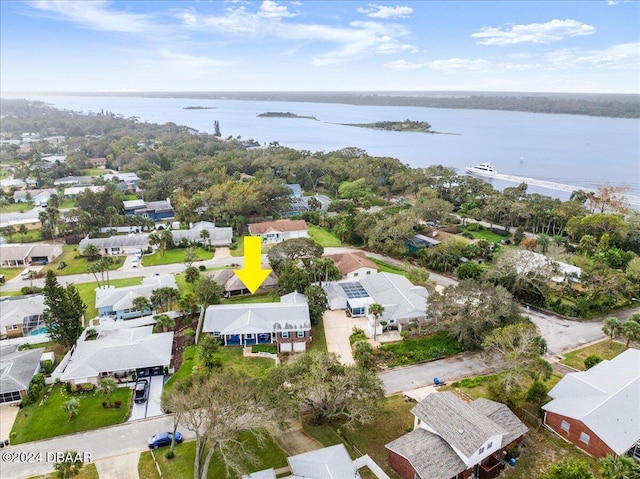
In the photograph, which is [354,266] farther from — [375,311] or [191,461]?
[191,461]

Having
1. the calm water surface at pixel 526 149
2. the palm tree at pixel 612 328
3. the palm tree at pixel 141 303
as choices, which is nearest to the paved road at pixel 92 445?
the palm tree at pixel 141 303

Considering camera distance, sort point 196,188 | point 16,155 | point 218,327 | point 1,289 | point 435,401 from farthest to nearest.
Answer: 1. point 16,155
2. point 196,188
3. point 1,289
4. point 218,327
5. point 435,401

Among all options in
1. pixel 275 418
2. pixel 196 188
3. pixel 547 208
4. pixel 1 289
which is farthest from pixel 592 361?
pixel 196 188

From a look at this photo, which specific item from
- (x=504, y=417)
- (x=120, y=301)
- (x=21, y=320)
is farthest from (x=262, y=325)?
(x=21, y=320)

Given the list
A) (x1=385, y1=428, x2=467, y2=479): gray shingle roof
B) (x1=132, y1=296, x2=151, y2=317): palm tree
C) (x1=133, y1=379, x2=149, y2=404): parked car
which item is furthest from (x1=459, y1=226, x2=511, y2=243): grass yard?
(x1=133, y1=379, x2=149, y2=404): parked car

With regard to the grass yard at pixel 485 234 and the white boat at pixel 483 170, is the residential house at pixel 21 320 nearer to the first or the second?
the grass yard at pixel 485 234

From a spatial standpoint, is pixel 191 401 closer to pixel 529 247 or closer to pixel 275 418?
pixel 275 418
